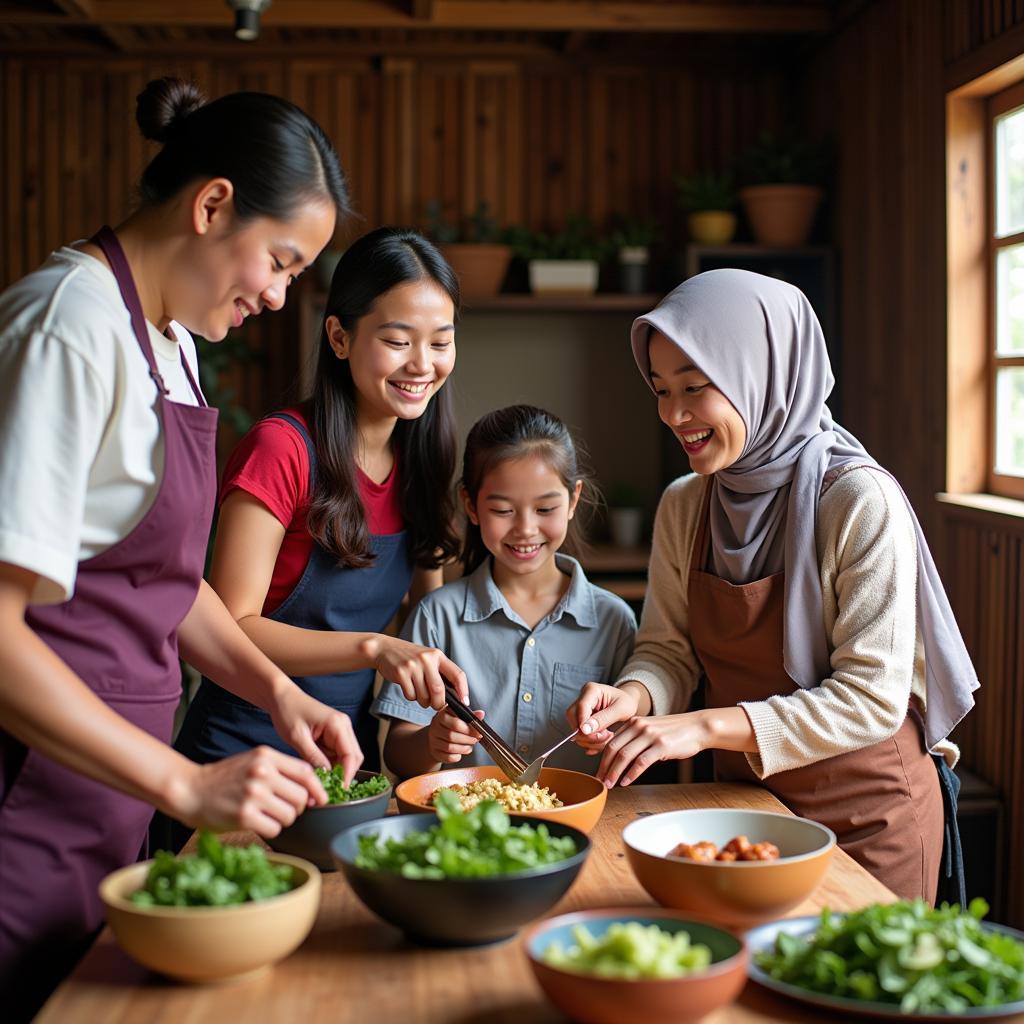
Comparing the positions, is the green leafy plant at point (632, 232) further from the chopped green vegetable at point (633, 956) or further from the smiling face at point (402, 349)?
the chopped green vegetable at point (633, 956)

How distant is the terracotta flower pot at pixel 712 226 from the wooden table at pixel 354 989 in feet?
12.1

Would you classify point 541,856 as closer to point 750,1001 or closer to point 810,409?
point 750,1001

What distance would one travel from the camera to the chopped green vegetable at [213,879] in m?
1.19

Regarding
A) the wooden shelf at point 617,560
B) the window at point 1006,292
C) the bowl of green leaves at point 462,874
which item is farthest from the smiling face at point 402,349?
the wooden shelf at point 617,560

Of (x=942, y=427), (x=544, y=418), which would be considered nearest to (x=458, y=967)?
(x=544, y=418)

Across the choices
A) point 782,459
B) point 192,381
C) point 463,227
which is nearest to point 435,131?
point 463,227

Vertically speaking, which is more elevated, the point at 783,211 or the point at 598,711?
the point at 783,211

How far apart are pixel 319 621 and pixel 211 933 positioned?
3.46 ft

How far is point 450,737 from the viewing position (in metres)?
1.88

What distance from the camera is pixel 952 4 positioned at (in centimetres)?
359

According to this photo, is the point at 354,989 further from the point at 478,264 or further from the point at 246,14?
the point at 478,264

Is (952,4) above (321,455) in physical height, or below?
above

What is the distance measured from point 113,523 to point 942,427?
288 centimetres

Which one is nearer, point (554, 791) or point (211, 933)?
Result: point (211, 933)
